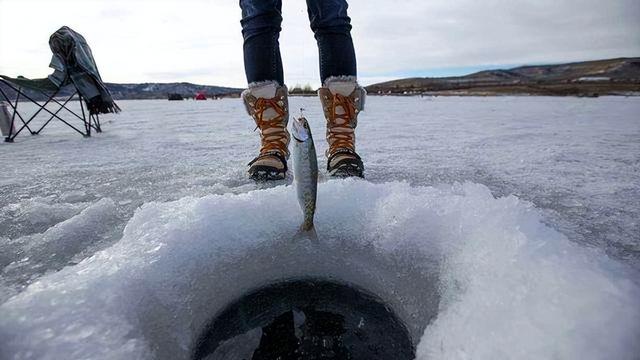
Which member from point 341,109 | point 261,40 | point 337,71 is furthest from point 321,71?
point 261,40

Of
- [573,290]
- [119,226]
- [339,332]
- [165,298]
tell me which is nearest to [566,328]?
[573,290]

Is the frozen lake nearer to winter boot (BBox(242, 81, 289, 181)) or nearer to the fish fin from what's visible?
the fish fin

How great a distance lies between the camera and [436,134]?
4.21 m

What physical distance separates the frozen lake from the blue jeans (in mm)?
709

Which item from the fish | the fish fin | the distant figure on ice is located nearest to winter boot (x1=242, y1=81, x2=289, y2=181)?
the distant figure on ice

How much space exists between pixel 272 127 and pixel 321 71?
520 millimetres

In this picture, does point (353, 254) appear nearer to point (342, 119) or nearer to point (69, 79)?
point (342, 119)

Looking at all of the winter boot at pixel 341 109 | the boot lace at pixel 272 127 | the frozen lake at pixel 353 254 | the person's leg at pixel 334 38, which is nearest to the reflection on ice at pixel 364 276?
the frozen lake at pixel 353 254

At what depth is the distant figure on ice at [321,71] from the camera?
2.33 meters

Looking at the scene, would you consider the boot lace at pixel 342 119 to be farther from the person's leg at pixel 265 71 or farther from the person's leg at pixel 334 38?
the person's leg at pixel 265 71

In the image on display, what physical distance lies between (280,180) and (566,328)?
5.63ft

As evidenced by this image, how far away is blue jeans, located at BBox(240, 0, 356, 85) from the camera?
7.68 feet

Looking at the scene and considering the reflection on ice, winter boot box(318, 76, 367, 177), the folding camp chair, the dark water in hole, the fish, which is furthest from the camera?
the folding camp chair

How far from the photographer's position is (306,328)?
1067mm
